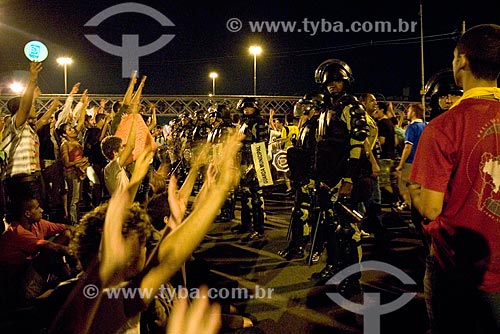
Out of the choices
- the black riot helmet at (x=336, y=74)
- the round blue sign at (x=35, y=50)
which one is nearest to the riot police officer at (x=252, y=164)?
the black riot helmet at (x=336, y=74)

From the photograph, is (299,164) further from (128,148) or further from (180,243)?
(180,243)

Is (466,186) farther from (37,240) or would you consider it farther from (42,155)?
(42,155)

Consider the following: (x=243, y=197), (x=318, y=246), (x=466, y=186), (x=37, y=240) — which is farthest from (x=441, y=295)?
(x=243, y=197)

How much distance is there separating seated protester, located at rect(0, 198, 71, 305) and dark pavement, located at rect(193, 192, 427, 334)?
1.50 meters

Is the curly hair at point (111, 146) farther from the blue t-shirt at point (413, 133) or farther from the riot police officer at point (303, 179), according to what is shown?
the blue t-shirt at point (413, 133)

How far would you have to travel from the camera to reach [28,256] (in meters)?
5.09

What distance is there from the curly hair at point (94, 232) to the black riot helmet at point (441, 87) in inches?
133

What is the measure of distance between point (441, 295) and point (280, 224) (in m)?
Answer: 8.36

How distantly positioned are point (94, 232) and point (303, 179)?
16.6ft

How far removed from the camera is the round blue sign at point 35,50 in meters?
10.9

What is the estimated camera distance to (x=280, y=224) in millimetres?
10984

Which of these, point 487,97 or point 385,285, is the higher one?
point 487,97

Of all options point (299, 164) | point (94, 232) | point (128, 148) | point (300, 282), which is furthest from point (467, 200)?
point (299, 164)

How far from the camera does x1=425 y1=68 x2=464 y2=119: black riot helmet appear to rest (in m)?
4.85
